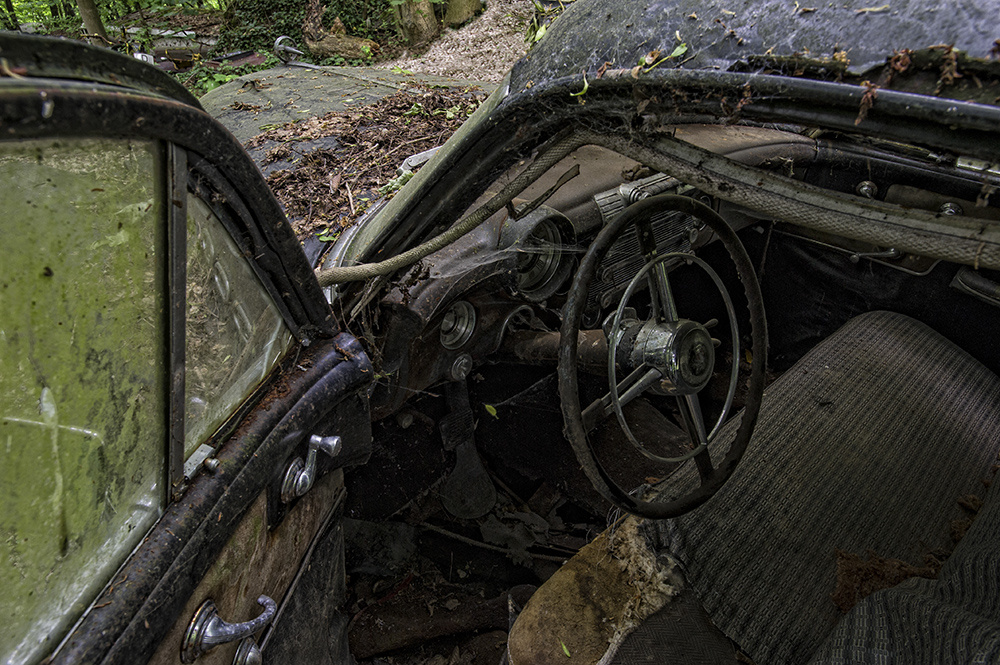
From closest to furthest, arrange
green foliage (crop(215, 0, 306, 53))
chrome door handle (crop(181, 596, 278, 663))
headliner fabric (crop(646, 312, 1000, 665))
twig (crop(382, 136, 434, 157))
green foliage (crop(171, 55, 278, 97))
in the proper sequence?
chrome door handle (crop(181, 596, 278, 663)), headliner fabric (crop(646, 312, 1000, 665)), twig (crop(382, 136, 434, 157)), green foliage (crop(171, 55, 278, 97)), green foliage (crop(215, 0, 306, 53))

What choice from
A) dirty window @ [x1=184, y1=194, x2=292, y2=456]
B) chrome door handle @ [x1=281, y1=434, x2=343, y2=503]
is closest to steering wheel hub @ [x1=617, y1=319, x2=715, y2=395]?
chrome door handle @ [x1=281, y1=434, x2=343, y2=503]

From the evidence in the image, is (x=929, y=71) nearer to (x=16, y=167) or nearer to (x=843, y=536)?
(x=16, y=167)

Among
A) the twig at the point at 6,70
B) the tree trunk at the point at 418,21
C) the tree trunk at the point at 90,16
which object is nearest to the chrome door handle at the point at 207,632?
the twig at the point at 6,70

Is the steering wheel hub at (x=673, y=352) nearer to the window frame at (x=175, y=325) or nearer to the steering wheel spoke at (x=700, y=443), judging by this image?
the steering wheel spoke at (x=700, y=443)

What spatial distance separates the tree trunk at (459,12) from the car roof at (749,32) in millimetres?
6618

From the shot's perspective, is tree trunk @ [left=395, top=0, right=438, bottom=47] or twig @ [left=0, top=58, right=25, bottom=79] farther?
tree trunk @ [left=395, top=0, right=438, bottom=47]

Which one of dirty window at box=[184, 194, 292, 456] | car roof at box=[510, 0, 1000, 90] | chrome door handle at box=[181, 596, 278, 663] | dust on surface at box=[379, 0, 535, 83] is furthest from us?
dust on surface at box=[379, 0, 535, 83]

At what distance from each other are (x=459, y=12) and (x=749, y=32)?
7157 mm

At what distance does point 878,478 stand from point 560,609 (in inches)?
53.4

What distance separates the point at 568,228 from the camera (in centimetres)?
243

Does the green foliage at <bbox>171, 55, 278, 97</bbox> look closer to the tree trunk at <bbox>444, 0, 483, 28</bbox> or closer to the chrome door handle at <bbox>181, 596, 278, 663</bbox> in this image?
the tree trunk at <bbox>444, 0, 483, 28</bbox>

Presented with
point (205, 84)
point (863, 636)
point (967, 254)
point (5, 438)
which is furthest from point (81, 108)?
point (205, 84)

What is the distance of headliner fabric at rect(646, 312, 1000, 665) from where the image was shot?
73.9 inches

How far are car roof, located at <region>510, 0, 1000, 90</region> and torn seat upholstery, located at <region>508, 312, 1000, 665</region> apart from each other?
1108mm
